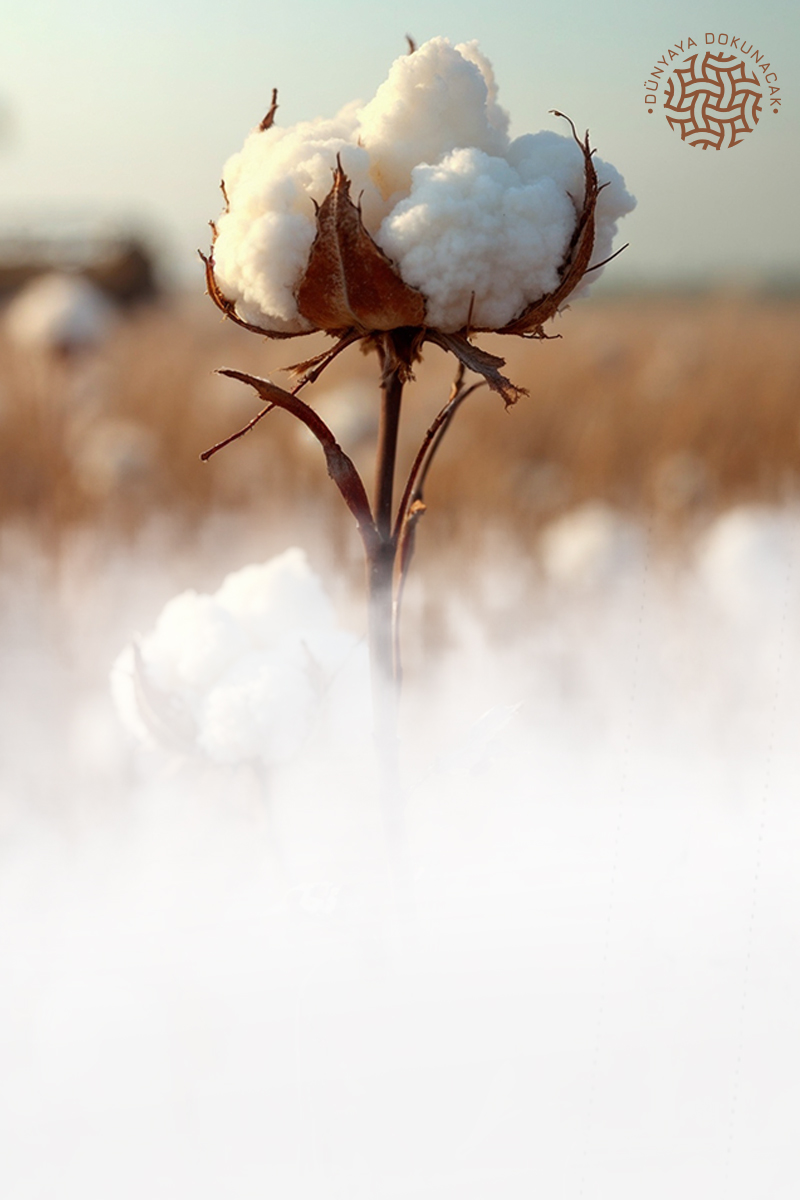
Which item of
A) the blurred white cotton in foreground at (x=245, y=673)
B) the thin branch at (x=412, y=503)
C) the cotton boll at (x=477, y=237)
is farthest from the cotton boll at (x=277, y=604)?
the cotton boll at (x=477, y=237)

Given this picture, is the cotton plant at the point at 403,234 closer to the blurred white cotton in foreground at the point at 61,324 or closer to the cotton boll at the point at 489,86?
the cotton boll at the point at 489,86

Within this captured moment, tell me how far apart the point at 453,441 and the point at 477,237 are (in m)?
2.98

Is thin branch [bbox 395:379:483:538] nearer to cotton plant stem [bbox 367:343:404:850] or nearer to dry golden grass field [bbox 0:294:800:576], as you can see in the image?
cotton plant stem [bbox 367:343:404:850]

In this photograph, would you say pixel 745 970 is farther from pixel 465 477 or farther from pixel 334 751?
pixel 465 477

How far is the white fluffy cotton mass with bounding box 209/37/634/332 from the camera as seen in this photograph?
0.37m

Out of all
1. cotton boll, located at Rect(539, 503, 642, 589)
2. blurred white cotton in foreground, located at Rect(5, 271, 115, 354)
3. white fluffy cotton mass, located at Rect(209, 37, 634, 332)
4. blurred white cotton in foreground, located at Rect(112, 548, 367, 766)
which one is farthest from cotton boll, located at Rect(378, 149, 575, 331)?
blurred white cotton in foreground, located at Rect(5, 271, 115, 354)

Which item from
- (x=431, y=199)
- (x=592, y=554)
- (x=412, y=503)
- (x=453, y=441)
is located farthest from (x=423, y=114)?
(x=453, y=441)

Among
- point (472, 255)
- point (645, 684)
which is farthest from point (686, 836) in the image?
point (645, 684)

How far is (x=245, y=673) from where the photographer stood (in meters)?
0.58

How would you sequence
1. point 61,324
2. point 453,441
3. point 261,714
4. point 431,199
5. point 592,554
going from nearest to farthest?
point 431,199, point 261,714, point 592,554, point 61,324, point 453,441

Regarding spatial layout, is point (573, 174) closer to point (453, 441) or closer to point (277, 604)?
point (277, 604)

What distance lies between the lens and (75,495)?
2865 mm

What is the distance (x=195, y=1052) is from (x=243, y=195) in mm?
412

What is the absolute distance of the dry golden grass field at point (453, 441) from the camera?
2777 millimetres
